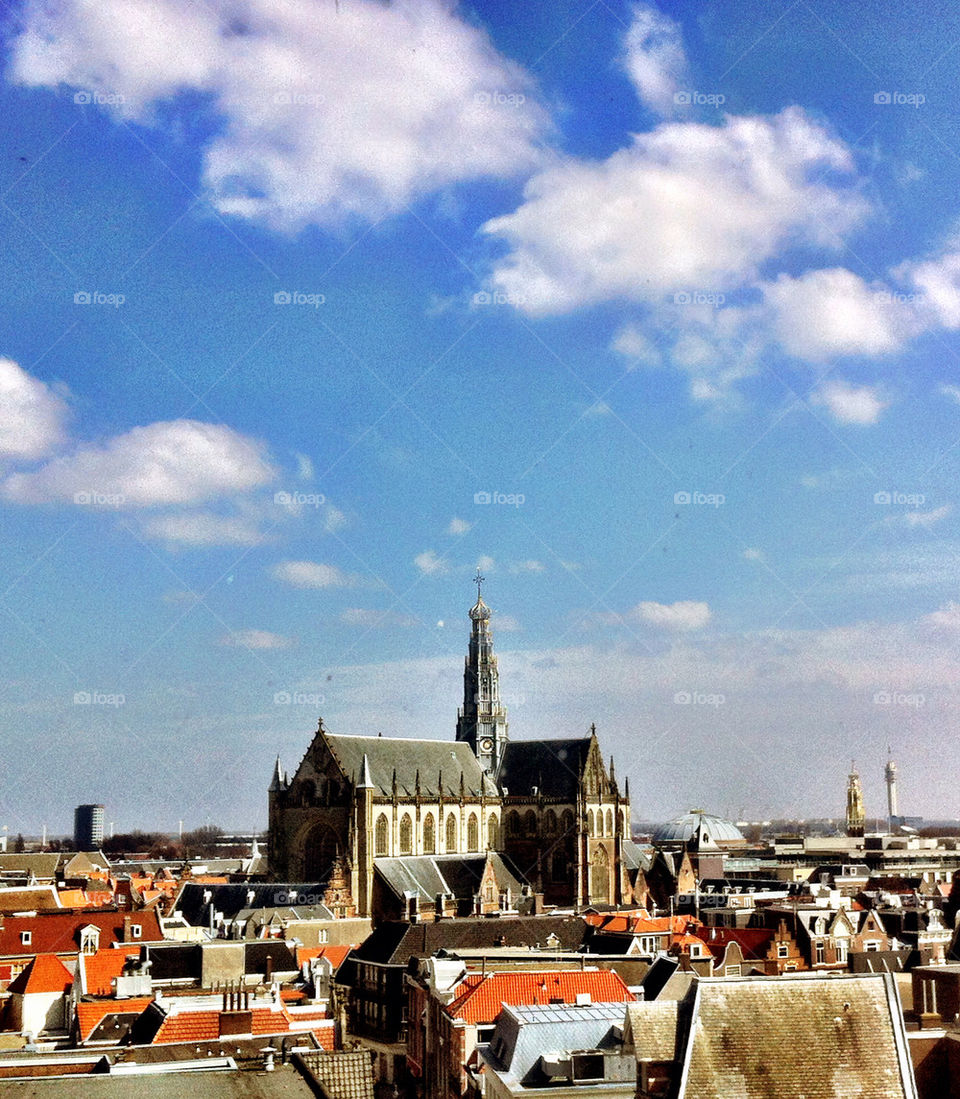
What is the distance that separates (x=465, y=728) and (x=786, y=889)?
101 feet

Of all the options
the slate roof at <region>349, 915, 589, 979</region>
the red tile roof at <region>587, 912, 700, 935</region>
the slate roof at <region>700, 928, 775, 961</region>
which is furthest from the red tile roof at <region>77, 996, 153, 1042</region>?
the slate roof at <region>700, 928, 775, 961</region>

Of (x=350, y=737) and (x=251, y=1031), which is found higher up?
(x=350, y=737)

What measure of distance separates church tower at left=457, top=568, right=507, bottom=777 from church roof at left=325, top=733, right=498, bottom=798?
2.13 m

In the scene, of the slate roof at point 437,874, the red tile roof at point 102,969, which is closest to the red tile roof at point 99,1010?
the red tile roof at point 102,969

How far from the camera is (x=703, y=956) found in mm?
66438

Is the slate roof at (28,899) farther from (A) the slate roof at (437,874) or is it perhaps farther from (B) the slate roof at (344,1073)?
(B) the slate roof at (344,1073)

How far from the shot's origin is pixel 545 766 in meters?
118

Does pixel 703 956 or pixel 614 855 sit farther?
pixel 614 855

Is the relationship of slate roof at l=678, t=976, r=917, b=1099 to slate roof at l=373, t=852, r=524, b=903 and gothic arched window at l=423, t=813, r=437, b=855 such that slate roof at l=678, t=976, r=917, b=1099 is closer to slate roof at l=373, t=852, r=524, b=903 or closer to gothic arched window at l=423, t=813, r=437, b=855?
slate roof at l=373, t=852, r=524, b=903

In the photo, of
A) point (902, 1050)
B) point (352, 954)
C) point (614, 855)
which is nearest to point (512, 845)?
point (614, 855)

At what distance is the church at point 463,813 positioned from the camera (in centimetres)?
10169

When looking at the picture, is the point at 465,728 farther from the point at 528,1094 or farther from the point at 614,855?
the point at 528,1094

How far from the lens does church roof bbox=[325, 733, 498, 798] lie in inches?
4119

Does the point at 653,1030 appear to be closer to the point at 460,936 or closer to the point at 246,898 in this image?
the point at 460,936
